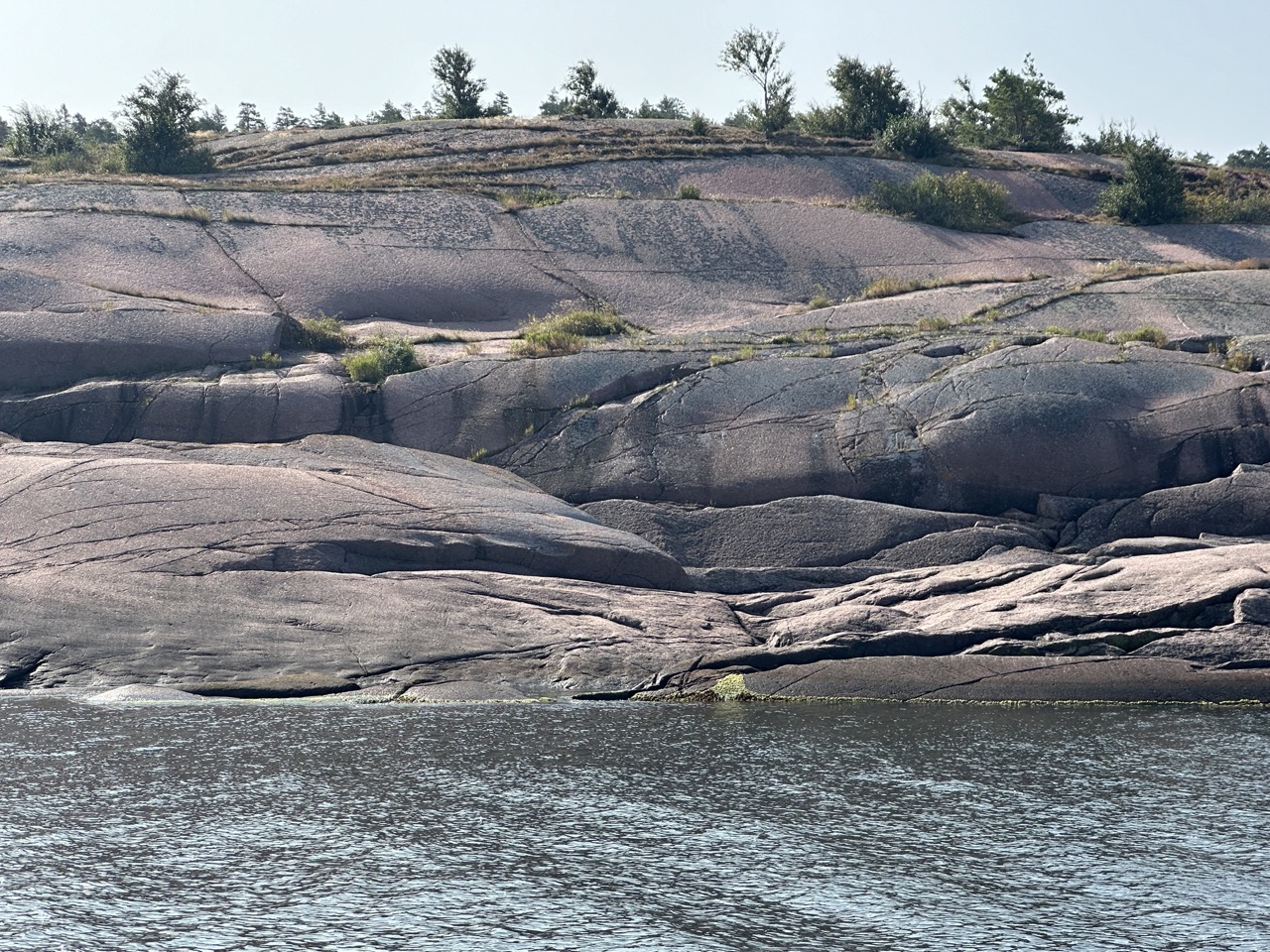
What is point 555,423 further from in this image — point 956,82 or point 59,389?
point 956,82

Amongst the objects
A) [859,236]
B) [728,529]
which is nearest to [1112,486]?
[728,529]

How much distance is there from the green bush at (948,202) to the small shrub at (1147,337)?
333 inches

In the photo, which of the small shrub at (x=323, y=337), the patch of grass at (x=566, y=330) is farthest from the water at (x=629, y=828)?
the small shrub at (x=323, y=337)

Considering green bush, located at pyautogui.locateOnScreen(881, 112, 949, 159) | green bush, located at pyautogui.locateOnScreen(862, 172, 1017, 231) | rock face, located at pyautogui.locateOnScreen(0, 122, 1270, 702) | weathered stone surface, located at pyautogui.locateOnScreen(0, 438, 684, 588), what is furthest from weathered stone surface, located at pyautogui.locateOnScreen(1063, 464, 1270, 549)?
green bush, located at pyautogui.locateOnScreen(881, 112, 949, 159)

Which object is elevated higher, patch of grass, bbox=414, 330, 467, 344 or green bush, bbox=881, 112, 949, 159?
green bush, bbox=881, 112, 949, 159

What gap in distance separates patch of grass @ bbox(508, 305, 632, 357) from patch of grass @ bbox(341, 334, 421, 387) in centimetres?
184

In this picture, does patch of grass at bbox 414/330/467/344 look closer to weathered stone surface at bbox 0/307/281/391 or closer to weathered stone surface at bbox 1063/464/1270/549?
weathered stone surface at bbox 0/307/281/391

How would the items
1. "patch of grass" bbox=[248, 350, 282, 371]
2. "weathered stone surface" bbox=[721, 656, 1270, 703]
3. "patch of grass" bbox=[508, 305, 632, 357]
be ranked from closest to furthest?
1. "weathered stone surface" bbox=[721, 656, 1270, 703]
2. "patch of grass" bbox=[248, 350, 282, 371]
3. "patch of grass" bbox=[508, 305, 632, 357]

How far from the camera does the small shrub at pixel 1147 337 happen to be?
963 inches

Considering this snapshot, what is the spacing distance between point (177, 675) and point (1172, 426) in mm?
14816

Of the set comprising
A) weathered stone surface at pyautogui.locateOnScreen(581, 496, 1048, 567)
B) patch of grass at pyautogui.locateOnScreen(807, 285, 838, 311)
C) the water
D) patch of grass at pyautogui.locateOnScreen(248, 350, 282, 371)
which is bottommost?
the water

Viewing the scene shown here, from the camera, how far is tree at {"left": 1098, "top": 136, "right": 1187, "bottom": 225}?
110 feet

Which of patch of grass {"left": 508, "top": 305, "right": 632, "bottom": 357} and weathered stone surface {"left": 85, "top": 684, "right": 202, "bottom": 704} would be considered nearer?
weathered stone surface {"left": 85, "top": 684, "right": 202, "bottom": 704}

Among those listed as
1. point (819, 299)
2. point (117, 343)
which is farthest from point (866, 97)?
point (117, 343)
